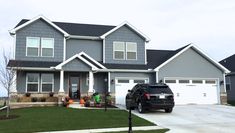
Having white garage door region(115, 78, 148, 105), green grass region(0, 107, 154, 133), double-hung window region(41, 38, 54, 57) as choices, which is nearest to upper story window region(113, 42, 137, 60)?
white garage door region(115, 78, 148, 105)

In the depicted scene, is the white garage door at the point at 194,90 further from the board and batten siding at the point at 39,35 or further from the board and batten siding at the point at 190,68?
the board and batten siding at the point at 39,35

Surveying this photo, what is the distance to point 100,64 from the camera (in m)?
25.1

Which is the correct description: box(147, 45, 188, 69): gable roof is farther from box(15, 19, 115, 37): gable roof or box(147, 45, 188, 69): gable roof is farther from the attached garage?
box(15, 19, 115, 37): gable roof

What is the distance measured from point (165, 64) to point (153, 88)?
794 cm

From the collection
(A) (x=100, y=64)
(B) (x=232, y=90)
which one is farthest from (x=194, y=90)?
(B) (x=232, y=90)

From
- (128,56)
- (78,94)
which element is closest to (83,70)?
(78,94)

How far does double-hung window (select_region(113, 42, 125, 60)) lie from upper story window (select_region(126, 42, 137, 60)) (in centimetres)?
43

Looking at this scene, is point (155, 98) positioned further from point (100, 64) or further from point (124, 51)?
point (124, 51)

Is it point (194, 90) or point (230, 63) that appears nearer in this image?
point (194, 90)

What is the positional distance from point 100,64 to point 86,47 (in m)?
2.53

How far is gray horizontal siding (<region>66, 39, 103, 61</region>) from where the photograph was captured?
26169 mm

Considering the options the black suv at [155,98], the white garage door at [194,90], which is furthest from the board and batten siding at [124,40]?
the black suv at [155,98]

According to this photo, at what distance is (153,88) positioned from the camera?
1809 centimetres

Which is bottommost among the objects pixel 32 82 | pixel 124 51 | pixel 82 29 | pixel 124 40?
pixel 32 82
